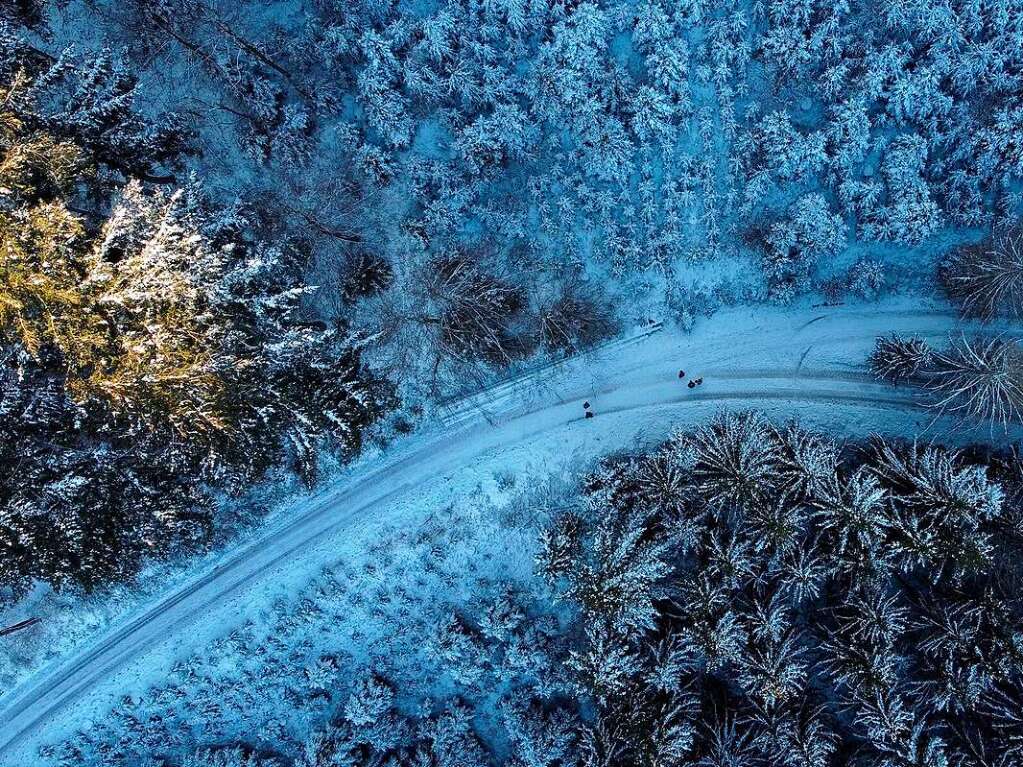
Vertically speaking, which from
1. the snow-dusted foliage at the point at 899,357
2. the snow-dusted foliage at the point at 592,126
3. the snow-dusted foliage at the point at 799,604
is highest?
the snow-dusted foliage at the point at 592,126

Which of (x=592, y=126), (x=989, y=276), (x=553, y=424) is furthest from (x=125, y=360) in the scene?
(x=989, y=276)

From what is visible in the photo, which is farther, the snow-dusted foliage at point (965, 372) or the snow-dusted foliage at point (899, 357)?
the snow-dusted foliage at point (899, 357)

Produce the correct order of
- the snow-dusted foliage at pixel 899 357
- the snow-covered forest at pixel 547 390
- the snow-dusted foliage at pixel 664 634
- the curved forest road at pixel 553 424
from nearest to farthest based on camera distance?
the snow-covered forest at pixel 547 390 → the snow-dusted foliage at pixel 664 634 → the snow-dusted foliage at pixel 899 357 → the curved forest road at pixel 553 424

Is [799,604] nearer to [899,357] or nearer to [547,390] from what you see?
[899,357]

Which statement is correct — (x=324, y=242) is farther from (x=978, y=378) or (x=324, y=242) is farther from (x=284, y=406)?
(x=978, y=378)

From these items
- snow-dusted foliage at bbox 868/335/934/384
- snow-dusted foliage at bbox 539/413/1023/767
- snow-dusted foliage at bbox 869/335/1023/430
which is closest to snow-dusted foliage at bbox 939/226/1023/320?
snow-dusted foliage at bbox 869/335/1023/430

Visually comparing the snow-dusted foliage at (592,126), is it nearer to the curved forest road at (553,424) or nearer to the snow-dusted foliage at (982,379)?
the curved forest road at (553,424)

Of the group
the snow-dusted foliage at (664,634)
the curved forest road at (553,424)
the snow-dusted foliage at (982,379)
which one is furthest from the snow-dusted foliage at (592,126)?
the snow-dusted foliage at (664,634)
